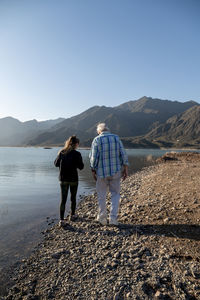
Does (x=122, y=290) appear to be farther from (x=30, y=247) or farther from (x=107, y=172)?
(x=30, y=247)

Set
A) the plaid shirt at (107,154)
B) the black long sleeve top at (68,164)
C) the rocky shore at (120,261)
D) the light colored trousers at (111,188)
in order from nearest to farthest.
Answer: the rocky shore at (120,261), the plaid shirt at (107,154), the light colored trousers at (111,188), the black long sleeve top at (68,164)

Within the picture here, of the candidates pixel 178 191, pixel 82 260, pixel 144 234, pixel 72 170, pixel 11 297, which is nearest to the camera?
pixel 11 297

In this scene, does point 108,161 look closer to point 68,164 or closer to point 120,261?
point 68,164

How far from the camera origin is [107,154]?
21.3 feet

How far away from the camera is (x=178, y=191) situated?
10938mm

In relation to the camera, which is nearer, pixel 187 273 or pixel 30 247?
pixel 187 273

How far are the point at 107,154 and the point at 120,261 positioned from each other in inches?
121

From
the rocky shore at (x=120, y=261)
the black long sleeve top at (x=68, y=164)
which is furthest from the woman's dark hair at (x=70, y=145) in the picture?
the rocky shore at (x=120, y=261)

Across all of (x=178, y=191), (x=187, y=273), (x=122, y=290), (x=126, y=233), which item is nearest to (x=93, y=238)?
(x=126, y=233)

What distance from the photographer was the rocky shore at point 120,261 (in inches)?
157

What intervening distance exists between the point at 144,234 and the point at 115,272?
2.02 meters

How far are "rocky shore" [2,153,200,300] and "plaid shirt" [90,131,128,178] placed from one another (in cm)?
205

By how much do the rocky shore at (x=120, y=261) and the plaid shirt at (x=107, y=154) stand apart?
2047mm

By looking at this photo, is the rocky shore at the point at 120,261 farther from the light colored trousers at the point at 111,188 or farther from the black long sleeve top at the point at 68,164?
the black long sleeve top at the point at 68,164
